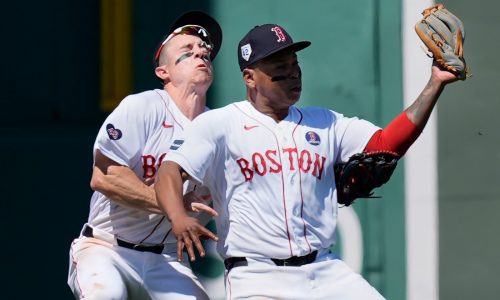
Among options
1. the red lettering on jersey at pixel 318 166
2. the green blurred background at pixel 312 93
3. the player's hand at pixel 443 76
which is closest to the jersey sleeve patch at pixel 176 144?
the red lettering on jersey at pixel 318 166

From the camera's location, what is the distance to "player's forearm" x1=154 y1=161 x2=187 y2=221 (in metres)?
5.30

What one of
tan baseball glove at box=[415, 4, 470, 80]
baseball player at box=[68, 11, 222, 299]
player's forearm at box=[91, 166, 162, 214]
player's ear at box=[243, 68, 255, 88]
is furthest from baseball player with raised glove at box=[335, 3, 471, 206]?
player's forearm at box=[91, 166, 162, 214]

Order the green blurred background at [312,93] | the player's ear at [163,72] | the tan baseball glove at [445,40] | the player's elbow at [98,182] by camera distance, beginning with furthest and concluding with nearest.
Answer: the green blurred background at [312,93]
the player's ear at [163,72]
the player's elbow at [98,182]
the tan baseball glove at [445,40]

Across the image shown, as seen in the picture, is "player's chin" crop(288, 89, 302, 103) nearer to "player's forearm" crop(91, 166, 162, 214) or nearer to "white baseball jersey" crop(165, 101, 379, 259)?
"white baseball jersey" crop(165, 101, 379, 259)

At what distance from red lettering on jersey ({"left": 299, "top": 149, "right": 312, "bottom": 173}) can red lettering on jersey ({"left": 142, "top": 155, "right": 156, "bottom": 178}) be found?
2.54 ft

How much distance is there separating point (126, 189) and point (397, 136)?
121 cm

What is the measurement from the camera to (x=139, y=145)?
19.2ft

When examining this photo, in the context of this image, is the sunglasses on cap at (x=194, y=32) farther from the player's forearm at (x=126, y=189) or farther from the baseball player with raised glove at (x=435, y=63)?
the baseball player with raised glove at (x=435, y=63)

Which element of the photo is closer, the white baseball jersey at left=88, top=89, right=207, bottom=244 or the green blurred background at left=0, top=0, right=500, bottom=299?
the white baseball jersey at left=88, top=89, right=207, bottom=244

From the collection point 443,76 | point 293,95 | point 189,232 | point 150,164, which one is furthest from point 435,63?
point 150,164

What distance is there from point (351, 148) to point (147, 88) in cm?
194

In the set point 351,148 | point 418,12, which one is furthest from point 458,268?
point 351,148

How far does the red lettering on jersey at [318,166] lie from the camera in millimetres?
5504

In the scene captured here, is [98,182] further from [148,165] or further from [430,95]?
[430,95]
